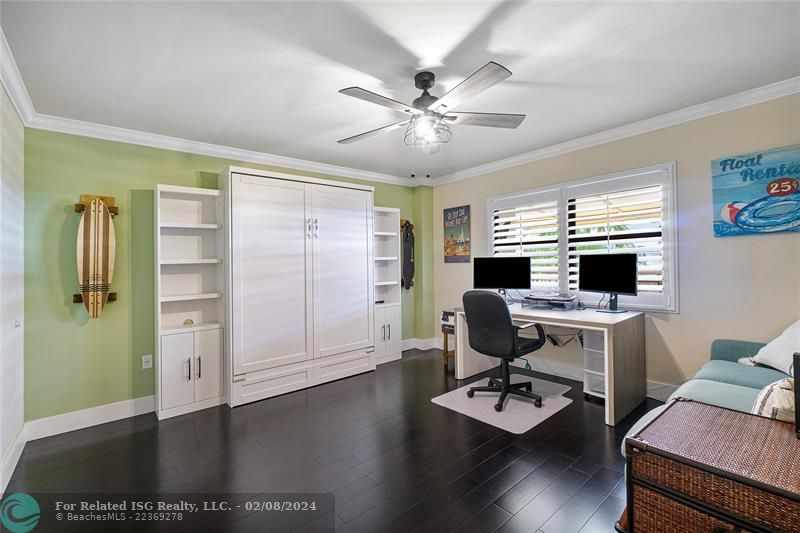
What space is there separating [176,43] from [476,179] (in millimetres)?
3561

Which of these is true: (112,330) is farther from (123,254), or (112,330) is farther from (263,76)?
(263,76)

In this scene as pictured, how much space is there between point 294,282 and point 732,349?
3.77 metres

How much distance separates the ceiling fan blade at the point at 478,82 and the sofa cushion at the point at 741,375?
236 cm

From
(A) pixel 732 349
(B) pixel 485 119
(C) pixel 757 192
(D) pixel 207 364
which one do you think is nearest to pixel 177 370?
(D) pixel 207 364

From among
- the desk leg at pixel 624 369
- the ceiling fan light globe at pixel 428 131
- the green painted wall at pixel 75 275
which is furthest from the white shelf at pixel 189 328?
the desk leg at pixel 624 369

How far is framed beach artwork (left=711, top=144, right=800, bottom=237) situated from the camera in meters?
2.54

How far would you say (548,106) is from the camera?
2.84 m

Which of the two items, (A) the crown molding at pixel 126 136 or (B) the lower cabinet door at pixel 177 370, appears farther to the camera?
(B) the lower cabinet door at pixel 177 370

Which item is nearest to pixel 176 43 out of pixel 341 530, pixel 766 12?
Answer: pixel 341 530

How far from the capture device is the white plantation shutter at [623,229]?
3193mm

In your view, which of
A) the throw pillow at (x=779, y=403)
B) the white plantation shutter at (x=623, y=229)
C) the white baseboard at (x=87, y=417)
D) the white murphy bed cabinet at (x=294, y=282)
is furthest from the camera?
the white murphy bed cabinet at (x=294, y=282)

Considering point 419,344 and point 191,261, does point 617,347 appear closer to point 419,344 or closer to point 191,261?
point 419,344

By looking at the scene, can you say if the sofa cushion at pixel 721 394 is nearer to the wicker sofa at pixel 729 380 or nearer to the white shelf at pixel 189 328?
the wicker sofa at pixel 729 380

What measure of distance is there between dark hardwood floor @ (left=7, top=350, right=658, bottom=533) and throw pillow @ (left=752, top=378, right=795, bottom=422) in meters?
0.83
